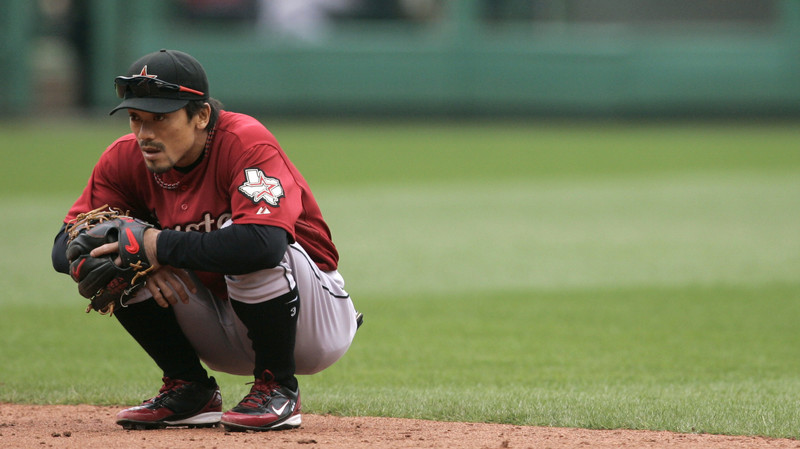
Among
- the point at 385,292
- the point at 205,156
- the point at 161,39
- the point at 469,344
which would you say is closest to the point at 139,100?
the point at 205,156

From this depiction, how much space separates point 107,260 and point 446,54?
17.7m

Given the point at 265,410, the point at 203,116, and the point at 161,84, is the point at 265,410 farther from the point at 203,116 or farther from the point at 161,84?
the point at 161,84

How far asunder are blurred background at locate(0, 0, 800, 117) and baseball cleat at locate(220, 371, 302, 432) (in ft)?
55.4

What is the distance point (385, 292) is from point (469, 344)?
1608 mm

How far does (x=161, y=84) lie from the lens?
11.9ft

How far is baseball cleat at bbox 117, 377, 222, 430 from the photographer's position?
3.91 meters

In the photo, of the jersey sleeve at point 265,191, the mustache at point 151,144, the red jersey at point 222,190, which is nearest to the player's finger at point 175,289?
the red jersey at point 222,190

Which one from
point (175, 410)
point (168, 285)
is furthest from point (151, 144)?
point (175, 410)

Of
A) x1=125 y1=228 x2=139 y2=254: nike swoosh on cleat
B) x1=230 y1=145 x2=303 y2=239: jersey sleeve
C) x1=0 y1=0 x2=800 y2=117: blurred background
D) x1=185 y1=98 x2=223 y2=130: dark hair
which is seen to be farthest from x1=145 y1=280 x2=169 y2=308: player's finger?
x1=0 y1=0 x2=800 y2=117: blurred background

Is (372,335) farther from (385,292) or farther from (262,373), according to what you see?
(262,373)

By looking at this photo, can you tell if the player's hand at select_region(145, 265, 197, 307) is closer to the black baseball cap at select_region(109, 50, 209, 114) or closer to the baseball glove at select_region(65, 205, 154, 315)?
the baseball glove at select_region(65, 205, 154, 315)

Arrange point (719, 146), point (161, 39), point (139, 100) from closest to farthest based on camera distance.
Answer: point (139, 100), point (719, 146), point (161, 39)

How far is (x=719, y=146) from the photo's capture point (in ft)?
57.7

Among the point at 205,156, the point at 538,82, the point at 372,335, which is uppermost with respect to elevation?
the point at 538,82
